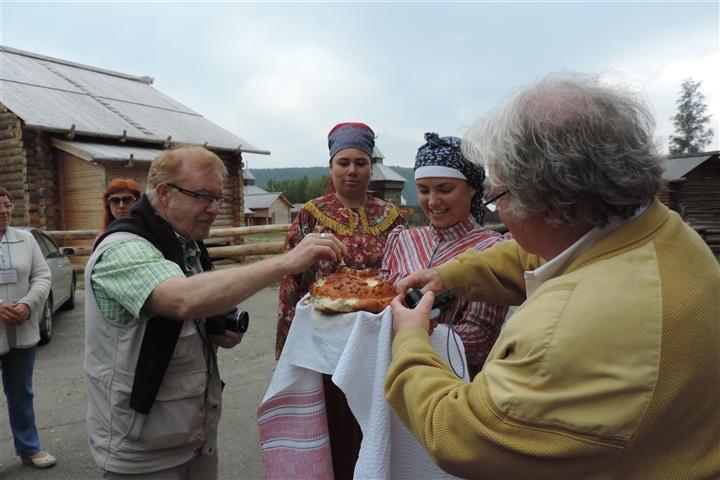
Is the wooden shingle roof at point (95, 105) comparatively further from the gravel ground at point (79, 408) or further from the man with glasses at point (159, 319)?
the man with glasses at point (159, 319)

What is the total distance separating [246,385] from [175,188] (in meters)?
3.75

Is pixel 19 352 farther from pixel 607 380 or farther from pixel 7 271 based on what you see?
pixel 607 380

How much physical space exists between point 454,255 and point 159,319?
1392 millimetres

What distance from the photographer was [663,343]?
1077mm

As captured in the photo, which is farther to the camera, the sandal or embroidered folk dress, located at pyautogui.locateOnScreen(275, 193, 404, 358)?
the sandal

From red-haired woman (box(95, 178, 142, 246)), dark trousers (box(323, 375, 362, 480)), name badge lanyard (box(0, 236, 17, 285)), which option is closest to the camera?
dark trousers (box(323, 375, 362, 480))

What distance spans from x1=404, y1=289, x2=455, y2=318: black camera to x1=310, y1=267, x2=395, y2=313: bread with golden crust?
0.16 meters

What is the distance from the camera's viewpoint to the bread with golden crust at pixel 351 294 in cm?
200

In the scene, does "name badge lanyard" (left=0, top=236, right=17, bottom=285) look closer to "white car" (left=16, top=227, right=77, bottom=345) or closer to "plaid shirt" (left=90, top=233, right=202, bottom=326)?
"plaid shirt" (left=90, top=233, right=202, bottom=326)

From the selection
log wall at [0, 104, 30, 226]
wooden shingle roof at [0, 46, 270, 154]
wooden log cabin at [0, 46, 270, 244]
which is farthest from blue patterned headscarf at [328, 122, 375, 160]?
log wall at [0, 104, 30, 226]

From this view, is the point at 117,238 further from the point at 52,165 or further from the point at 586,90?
the point at 52,165

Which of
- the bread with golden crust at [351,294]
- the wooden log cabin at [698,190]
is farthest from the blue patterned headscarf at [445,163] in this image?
the wooden log cabin at [698,190]

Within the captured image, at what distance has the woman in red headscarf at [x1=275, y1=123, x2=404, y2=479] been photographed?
3.09 metres

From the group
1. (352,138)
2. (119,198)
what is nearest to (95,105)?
(119,198)
